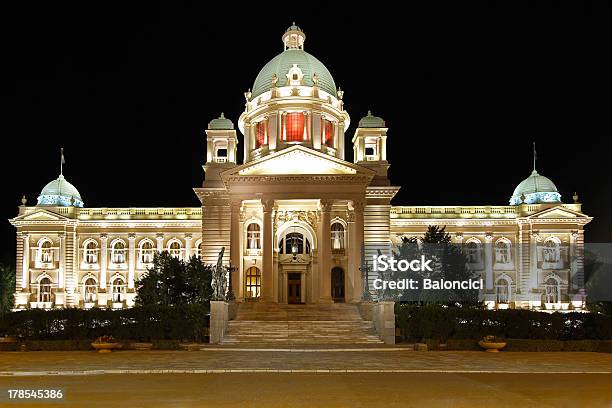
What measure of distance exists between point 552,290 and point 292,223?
29.7 m

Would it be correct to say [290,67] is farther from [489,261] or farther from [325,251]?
[489,261]

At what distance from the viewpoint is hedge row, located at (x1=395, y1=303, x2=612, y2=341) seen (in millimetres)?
35812

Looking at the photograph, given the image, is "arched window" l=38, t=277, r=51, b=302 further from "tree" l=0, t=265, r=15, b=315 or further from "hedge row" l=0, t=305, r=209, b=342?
"hedge row" l=0, t=305, r=209, b=342

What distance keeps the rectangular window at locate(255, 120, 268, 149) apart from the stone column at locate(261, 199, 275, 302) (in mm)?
12168

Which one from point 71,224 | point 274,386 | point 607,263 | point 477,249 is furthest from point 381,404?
point 607,263

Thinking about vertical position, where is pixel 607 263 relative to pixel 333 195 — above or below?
below

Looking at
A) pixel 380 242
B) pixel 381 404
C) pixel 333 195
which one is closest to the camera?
pixel 381 404

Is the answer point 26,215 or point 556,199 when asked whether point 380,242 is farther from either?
point 26,215

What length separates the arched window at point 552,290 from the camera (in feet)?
225

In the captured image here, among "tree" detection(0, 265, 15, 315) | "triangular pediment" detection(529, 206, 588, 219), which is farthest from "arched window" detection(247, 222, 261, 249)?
"triangular pediment" detection(529, 206, 588, 219)

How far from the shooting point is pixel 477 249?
231 feet

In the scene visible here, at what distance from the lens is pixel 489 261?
230 ft

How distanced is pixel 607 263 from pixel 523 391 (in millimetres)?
63609

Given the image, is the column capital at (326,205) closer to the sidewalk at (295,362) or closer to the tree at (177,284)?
the tree at (177,284)
